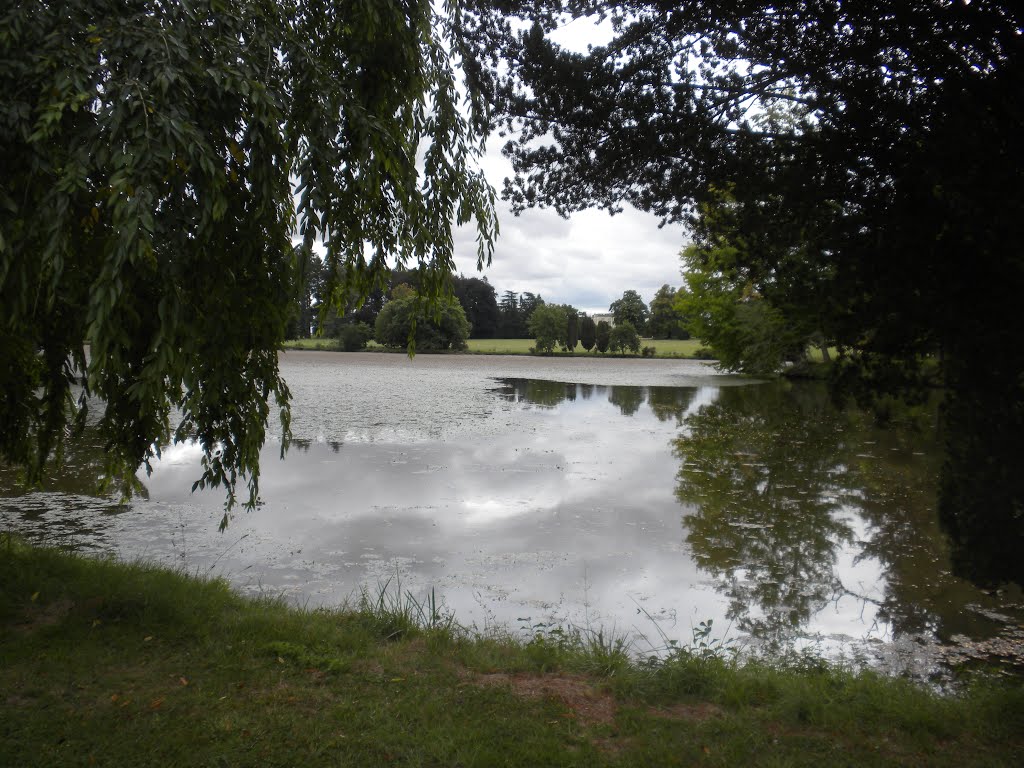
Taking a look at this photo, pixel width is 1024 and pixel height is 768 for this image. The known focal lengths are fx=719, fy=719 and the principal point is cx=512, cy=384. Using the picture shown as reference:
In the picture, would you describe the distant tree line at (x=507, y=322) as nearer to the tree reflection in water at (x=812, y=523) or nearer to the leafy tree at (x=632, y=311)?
the leafy tree at (x=632, y=311)

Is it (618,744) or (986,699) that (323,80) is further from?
(986,699)

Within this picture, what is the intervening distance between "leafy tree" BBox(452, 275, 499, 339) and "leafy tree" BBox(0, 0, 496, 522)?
7946cm

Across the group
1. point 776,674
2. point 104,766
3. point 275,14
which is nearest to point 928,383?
point 776,674

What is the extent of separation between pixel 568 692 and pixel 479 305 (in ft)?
284

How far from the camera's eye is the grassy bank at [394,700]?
3488mm

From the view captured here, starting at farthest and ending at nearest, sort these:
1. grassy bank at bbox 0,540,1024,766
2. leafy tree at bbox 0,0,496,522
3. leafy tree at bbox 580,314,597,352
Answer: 1. leafy tree at bbox 580,314,597,352
2. grassy bank at bbox 0,540,1024,766
3. leafy tree at bbox 0,0,496,522

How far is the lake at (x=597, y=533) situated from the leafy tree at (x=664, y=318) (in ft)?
253

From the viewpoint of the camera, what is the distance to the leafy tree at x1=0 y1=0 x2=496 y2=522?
10.00 ft

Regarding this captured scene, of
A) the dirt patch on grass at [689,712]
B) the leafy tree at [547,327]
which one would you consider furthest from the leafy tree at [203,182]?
the leafy tree at [547,327]

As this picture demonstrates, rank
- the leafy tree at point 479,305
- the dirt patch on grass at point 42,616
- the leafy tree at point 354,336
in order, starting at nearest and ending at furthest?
the dirt patch on grass at point 42,616
the leafy tree at point 354,336
the leafy tree at point 479,305

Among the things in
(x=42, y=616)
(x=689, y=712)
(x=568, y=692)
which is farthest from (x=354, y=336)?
(x=689, y=712)

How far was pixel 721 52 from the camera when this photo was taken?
5.32m

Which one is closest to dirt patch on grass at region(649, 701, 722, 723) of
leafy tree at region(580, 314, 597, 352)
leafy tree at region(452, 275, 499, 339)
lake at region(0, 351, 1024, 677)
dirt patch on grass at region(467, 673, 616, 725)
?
dirt patch on grass at region(467, 673, 616, 725)

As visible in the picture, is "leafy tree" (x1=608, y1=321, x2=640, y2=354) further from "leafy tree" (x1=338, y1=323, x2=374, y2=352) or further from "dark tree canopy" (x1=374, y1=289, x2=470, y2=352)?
"leafy tree" (x1=338, y1=323, x2=374, y2=352)
